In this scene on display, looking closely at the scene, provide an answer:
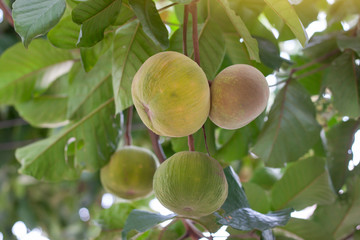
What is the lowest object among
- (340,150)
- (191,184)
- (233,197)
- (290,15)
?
(340,150)

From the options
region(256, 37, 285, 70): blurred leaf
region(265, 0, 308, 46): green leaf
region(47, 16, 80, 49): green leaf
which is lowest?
region(256, 37, 285, 70): blurred leaf

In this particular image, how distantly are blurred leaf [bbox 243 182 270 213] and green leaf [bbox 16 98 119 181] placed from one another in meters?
0.44

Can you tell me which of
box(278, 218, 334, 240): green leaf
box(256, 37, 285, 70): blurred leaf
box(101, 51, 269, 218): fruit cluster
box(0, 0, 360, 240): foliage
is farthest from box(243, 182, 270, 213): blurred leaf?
box(101, 51, 269, 218): fruit cluster

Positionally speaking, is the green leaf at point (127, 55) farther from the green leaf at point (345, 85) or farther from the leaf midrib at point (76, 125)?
the green leaf at point (345, 85)

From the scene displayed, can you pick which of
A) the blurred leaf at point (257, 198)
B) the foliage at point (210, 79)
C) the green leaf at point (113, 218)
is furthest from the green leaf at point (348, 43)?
the green leaf at point (113, 218)

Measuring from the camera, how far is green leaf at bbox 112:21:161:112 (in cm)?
110

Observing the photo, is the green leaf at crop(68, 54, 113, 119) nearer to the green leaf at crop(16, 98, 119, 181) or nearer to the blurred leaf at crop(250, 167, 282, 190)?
the green leaf at crop(16, 98, 119, 181)

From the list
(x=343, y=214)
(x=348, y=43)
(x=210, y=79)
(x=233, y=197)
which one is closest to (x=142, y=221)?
(x=233, y=197)

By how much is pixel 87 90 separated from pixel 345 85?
78 cm

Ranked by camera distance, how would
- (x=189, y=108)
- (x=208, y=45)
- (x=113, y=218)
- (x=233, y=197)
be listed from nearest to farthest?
(x=189, y=108), (x=233, y=197), (x=208, y=45), (x=113, y=218)

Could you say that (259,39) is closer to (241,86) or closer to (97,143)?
(241,86)

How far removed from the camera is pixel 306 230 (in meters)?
1.25

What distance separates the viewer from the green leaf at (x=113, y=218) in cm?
150

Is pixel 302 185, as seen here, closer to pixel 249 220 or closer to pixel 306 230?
pixel 306 230
